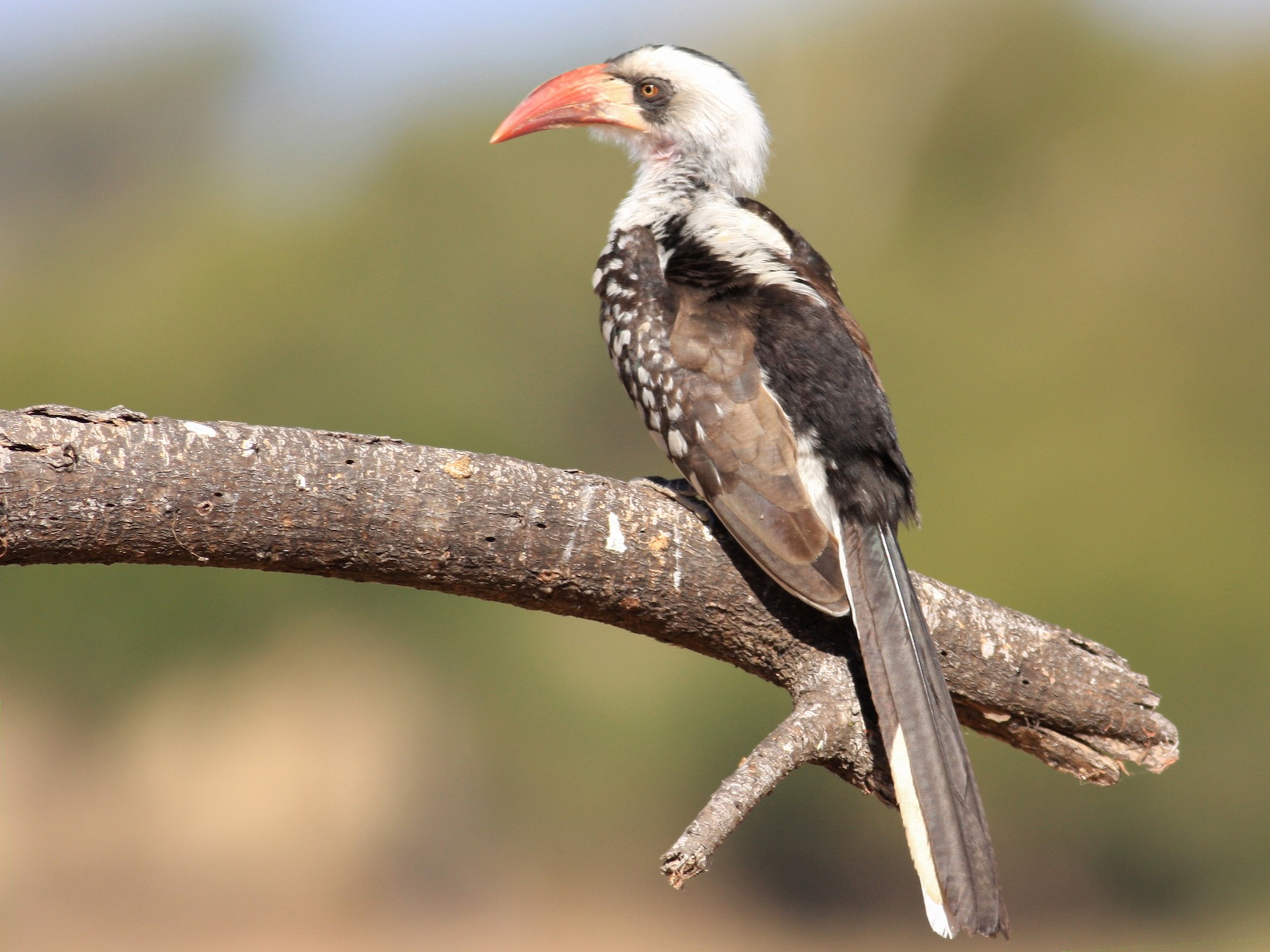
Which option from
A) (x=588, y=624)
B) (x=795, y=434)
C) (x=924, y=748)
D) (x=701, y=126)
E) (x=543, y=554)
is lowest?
(x=588, y=624)

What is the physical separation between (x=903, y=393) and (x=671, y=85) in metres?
7.48

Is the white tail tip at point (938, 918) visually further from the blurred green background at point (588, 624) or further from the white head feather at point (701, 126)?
the blurred green background at point (588, 624)

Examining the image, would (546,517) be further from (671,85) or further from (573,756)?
(573,756)

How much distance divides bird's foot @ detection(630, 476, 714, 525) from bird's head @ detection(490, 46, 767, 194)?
1397mm

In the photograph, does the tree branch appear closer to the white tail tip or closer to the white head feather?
the white tail tip

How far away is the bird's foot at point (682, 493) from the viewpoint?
10.7 feet

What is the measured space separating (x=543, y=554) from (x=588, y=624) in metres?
9.62

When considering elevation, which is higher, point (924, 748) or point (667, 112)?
point (667, 112)

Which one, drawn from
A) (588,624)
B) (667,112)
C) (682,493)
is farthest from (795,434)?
(588,624)

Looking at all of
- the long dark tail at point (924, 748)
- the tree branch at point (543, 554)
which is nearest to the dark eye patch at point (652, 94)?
the tree branch at point (543, 554)

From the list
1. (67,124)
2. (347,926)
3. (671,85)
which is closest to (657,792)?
(347,926)

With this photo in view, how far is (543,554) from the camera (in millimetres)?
2865

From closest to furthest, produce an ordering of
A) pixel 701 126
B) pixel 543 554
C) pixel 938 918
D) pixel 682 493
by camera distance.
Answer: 1. pixel 938 918
2. pixel 543 554
3. pixel 682 493
4. pixel 701 126

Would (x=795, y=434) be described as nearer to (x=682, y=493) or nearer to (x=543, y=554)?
(x=682, y=493)
